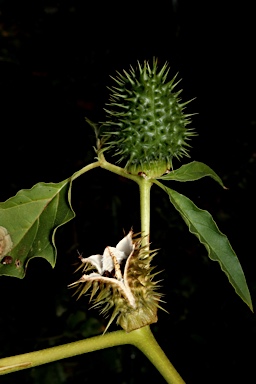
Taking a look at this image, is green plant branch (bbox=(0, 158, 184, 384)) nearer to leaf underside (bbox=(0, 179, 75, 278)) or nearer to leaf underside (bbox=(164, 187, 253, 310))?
leaf underside (bbox=(164, 187, 253, 310))

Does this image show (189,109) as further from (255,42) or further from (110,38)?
(110,38)

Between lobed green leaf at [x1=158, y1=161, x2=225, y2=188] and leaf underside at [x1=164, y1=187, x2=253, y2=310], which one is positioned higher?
lobed green leaf at [x1=158, y1=161, x2=225, y2=188]

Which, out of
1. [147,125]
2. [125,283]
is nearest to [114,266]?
[125,283]

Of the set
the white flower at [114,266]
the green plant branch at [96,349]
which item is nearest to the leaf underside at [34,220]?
the white flower at [114,266]

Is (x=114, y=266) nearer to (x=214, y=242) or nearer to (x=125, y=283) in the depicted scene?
(x=125, y=283)

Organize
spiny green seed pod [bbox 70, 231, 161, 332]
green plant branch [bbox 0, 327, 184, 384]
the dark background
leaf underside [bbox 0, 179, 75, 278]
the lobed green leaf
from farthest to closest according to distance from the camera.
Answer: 1. the dark background
2. the lobed green leaf
3. leaf underside [bbox 0, 179, 75, 278]
4. spiny green seed pod [bbox 70, 231, 161, 332]
5. green plant branch [bbox 0, 327, 184, 384]

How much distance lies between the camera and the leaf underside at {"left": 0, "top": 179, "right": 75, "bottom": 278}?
129 cm

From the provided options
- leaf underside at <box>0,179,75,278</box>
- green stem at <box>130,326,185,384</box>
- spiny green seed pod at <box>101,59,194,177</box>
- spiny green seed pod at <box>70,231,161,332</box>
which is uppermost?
spiny green seed pod at <box>101,59,194,177</box>

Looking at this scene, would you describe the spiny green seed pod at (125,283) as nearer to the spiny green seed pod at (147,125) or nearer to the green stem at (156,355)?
the green stem at (156,355)

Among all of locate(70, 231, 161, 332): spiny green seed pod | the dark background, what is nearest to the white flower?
locate(70, 231, 161, 332): spiny green seed pod

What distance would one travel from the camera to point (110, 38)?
3619 millimetres

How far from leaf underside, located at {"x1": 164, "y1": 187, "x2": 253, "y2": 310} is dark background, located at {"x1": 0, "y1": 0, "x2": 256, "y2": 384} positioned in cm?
122

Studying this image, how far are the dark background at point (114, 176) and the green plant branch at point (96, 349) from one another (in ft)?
4.26

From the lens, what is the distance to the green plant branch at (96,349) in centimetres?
108
